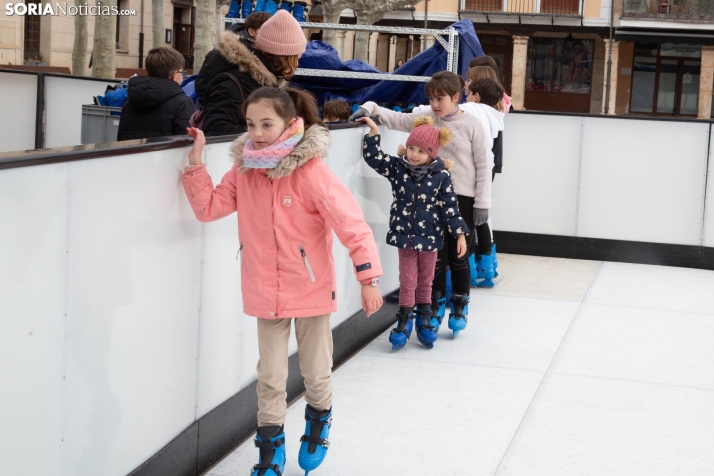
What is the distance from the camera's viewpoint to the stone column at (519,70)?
41938mm

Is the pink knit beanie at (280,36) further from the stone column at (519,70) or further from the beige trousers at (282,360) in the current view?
the stone column at (519,70)

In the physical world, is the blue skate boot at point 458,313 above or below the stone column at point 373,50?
below

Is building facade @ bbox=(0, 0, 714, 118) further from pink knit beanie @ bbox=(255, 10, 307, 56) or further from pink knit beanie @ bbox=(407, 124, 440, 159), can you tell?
pink knit beanie @ bbox=(255, 10, 307, 56)

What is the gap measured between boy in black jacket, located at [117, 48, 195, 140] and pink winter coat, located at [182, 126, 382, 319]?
253 centimetres

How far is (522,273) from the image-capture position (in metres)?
8.58

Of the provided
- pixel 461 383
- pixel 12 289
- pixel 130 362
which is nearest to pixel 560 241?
pixel 461 383

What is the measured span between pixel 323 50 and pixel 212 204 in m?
5.16

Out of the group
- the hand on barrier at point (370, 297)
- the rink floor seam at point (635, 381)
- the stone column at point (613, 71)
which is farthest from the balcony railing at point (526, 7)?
the hand on barrier at point (370, 297)

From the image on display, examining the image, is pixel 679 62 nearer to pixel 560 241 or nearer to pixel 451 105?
pixel 560 241

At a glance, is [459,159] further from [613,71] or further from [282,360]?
[613,71]

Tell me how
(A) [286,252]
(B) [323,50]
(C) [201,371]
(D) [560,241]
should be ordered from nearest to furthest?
(A) [286,252]
(C) [201,371]
(B) [323,50]
(D) [560,241]

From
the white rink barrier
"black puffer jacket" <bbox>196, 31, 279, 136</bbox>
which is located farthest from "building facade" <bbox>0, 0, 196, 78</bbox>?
the white rink barrier

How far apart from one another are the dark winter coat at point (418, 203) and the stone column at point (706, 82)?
36808 millimetres

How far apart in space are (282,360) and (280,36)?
1.56 metres
